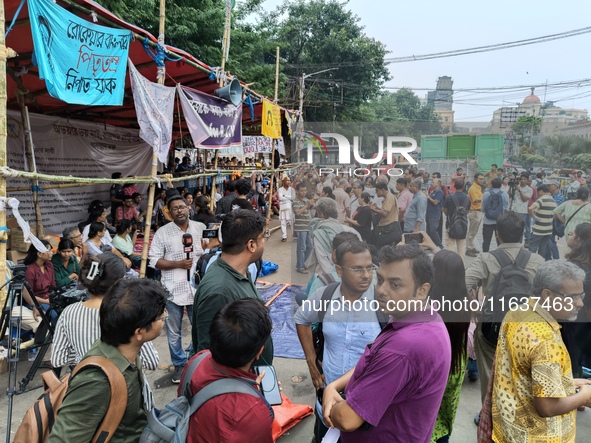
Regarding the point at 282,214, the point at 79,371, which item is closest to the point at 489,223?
the point at 79,371

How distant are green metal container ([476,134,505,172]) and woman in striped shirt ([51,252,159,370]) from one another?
89.5 inches

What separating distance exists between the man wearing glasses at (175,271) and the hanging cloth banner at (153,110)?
123 centimetres

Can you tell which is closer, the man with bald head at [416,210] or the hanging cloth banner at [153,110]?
the man with bald head at [416,210]

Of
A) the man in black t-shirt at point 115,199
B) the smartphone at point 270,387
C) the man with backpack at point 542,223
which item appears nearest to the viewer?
the smartphone at point 270,387

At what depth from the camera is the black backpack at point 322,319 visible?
226cm

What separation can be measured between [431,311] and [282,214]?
27.6ft

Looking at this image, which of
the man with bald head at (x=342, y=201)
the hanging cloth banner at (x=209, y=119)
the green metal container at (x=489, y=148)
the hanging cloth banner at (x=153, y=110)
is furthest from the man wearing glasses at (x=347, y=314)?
the hanging cloth banner at (x=209, y=119)

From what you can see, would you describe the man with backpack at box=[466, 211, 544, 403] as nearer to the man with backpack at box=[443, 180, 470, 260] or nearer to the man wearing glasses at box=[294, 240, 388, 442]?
the man with backpack at box=[443, 180, 470, 260]

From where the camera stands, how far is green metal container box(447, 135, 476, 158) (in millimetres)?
2666

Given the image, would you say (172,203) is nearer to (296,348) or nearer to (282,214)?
(296,348)

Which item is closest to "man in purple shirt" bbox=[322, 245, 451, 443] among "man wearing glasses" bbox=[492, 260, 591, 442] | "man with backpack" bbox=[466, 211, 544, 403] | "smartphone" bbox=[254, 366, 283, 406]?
"smartphone" bbox=[254, 366, 283, 406]

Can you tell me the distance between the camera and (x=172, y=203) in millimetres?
3867

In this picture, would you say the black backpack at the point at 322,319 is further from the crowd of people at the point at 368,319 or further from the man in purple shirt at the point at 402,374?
the man in purple shirt at the point at 402,374

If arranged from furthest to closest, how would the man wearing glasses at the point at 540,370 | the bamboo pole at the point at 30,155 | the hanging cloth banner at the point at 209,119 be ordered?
1. the hanging cloth banner at the point at 209,119
2. the bamboo pole at the point at 30,155
3. the man wearing glasses at the point at 540,370
